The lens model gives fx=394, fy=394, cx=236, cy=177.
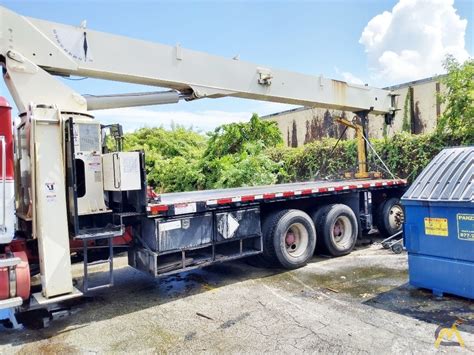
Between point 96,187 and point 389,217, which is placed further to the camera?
point 389,217

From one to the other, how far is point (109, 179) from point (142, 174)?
426mm

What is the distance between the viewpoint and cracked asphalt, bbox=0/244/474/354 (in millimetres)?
4086

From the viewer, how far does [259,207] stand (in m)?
6.70

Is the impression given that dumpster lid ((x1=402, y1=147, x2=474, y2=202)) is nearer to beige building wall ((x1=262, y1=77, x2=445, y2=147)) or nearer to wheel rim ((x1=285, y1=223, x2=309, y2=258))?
wheel rim ((x1=285, y1=223, x2=309, y2=258))

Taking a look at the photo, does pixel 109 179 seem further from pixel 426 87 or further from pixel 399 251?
pixel 426 87

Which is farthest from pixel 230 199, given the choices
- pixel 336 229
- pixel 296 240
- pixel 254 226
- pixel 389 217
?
pixel 389 217

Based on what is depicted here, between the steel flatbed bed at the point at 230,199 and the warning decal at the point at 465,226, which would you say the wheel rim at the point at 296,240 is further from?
the warning decal at the point at 465,226

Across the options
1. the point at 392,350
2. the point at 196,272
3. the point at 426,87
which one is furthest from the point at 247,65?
the point at 426,87

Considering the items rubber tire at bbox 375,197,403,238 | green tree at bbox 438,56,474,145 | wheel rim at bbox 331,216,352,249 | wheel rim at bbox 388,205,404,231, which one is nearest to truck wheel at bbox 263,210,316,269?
wheel rim at bbox 331,216,352,249

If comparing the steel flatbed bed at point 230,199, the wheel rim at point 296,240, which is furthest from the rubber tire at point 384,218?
the wheel rim at point 296,240

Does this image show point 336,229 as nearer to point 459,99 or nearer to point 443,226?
point 443,226

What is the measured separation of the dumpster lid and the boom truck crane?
219cm
